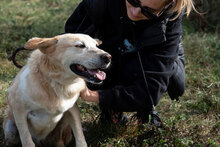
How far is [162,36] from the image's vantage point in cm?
279

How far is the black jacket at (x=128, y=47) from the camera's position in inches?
111

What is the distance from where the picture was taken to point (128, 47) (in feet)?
10.3

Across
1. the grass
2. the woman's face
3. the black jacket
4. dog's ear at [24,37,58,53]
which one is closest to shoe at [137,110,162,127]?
the grass

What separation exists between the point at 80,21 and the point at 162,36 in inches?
38.5

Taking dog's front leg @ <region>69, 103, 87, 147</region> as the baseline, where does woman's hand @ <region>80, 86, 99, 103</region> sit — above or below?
above

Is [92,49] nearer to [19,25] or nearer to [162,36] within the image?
[162,36]

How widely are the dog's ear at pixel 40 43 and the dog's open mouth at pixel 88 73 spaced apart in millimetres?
280

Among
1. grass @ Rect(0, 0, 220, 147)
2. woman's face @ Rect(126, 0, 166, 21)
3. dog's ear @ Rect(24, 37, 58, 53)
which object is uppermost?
woman's face @ Rect(126, 0, 166, 21)

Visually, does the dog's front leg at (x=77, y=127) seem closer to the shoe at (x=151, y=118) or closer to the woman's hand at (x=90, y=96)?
the woman's hand at (x=90, y=96)

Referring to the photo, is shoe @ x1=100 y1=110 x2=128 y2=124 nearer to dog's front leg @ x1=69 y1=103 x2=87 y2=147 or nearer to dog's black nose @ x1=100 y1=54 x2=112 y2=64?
dog's front leg @ x1=69 y1=103 x2=87 y2=147

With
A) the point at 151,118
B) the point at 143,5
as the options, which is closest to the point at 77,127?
the point at 151,118

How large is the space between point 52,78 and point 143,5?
106 centimetres

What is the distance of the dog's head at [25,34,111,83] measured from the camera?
2564 mm

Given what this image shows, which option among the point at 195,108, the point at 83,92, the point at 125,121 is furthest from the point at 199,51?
the point at 83,92
